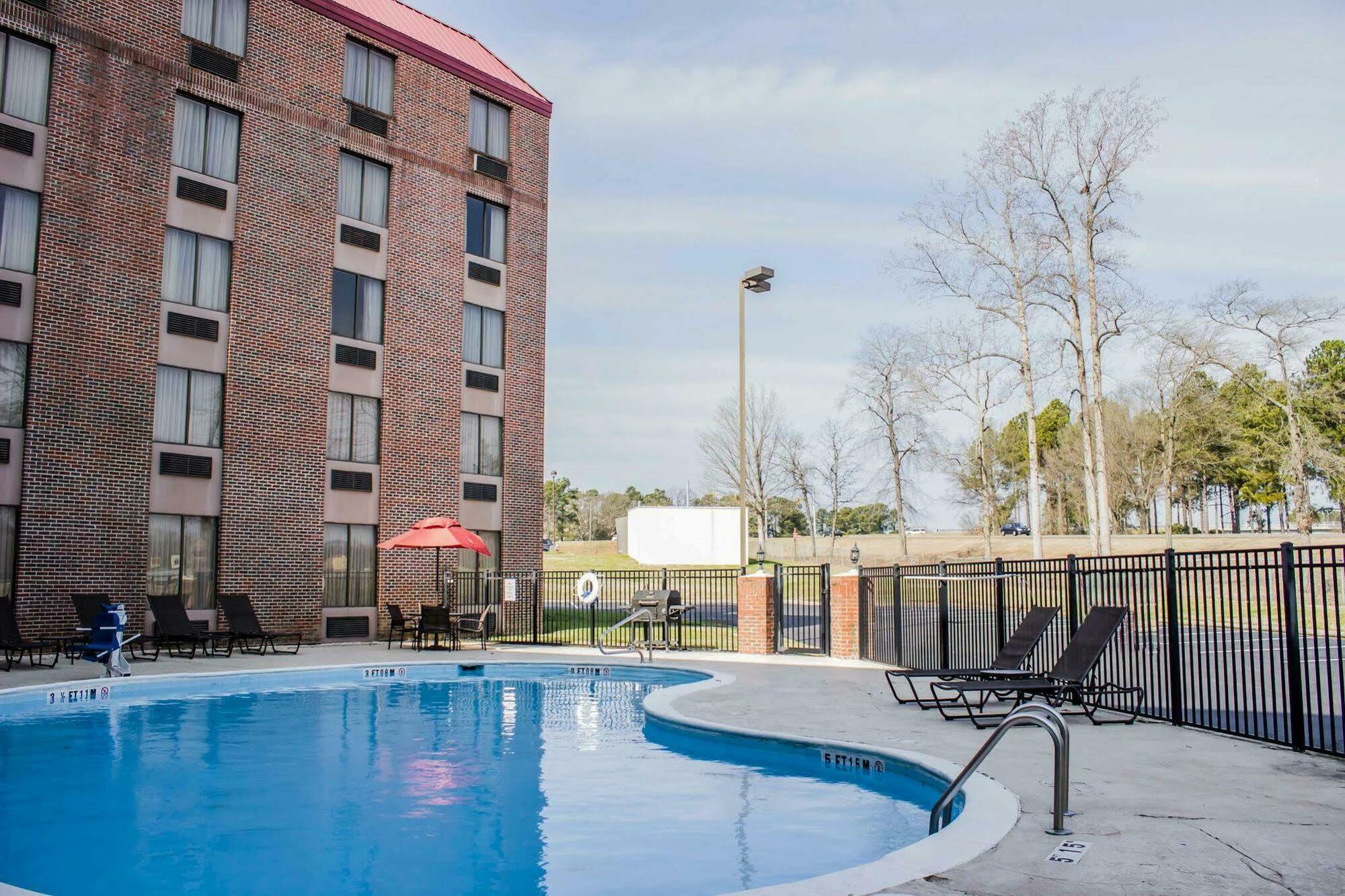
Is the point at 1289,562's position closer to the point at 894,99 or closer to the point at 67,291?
the point at 894,99

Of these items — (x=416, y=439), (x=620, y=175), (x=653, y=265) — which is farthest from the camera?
(x=653, y=265)

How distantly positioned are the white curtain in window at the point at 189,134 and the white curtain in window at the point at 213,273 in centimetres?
155

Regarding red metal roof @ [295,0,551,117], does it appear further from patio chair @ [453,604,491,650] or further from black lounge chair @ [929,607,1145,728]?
black lounge chair @ [929,607,1145,728]

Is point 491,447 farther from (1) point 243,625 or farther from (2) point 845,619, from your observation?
(2) point 845,619

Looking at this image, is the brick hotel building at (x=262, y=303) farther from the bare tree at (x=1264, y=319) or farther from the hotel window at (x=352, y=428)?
the bare tree at (x=1264, y=319)

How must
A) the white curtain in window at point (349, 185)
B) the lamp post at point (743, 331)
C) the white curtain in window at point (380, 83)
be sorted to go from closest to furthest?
the lamp post at point (743, 331)
the white curtain in window at point (349, 185)
the white curtain in window at point (380, 83)

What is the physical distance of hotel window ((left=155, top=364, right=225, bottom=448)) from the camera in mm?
18547

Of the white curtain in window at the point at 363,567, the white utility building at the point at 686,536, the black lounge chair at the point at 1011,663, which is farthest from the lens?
the white utility building at the point at 686,536

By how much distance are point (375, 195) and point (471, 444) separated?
6376 millimetres

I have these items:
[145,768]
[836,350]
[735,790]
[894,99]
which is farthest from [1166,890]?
[836,350]

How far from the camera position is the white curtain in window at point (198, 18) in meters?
19.4

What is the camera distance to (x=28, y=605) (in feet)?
53.9

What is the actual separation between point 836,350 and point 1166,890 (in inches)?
2008

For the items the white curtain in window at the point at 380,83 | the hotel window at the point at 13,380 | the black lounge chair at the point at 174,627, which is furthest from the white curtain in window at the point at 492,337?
the hotel window at the point at 13,380
